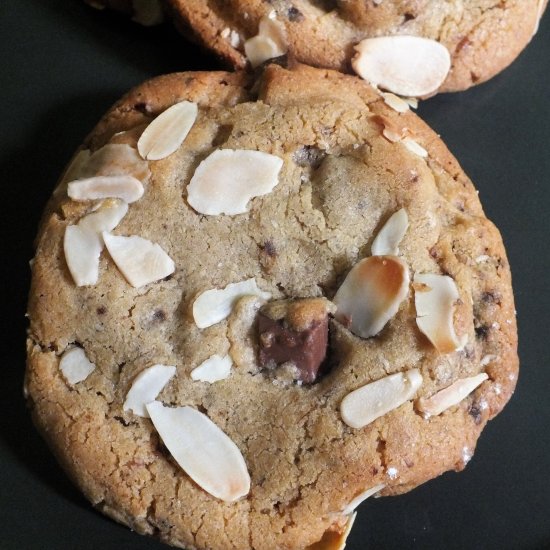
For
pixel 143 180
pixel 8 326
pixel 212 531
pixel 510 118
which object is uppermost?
pixel 143 180

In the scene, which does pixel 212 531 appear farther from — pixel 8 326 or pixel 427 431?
pixel 8 326

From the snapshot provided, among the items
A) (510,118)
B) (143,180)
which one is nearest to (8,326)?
(143,180)

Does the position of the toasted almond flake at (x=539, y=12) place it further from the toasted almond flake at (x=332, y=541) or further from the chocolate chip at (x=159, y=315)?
the toasted almond flake at (x=332, y=541)

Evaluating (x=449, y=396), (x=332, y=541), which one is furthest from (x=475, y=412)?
(x=332, y=541)

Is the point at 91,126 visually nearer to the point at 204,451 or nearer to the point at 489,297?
the point at 204,451

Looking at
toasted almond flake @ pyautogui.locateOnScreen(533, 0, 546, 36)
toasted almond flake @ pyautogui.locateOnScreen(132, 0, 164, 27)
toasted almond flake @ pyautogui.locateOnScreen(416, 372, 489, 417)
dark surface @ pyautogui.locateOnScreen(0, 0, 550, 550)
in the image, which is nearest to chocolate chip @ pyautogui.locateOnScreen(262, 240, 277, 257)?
toasted almond flake @ pyautogui.locateOnScreen(416, 372, 489, 417)

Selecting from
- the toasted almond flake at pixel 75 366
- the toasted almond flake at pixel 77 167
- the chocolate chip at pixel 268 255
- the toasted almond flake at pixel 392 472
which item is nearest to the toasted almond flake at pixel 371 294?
the chocolate chip at pixel 268 255
